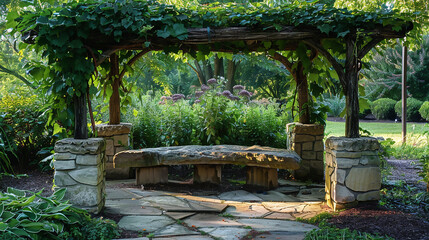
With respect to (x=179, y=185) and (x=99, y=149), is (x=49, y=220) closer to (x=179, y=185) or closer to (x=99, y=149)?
(x=99, y=149)

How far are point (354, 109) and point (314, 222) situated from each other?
1.42 meters

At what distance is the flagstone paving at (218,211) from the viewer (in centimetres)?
400

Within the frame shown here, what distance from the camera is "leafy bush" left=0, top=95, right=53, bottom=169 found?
6688mm

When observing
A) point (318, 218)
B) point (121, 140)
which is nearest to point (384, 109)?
point (121, 140)

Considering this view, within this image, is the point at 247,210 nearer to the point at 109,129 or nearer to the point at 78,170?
the point at 78,170

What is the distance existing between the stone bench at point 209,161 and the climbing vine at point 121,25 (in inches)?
68.9

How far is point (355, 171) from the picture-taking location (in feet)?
15.1

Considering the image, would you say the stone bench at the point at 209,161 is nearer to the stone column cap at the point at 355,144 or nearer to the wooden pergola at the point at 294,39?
the stone column cap at the point at 355,144

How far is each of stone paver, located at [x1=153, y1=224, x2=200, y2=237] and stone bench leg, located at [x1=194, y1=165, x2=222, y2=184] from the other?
2.18m

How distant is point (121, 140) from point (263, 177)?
2.50m

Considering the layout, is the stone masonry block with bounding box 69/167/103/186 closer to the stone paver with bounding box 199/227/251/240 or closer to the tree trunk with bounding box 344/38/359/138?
the stone paver with bounding box 199/227/251/240

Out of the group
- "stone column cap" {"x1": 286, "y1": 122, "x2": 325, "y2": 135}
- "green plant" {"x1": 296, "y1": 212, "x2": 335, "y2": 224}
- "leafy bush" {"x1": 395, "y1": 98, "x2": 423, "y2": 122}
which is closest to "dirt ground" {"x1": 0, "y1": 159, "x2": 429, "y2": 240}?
"green plant" {"x1": 296, "y1": 212, "x2": 335, "y2": 224}

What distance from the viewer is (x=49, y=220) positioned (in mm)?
3580

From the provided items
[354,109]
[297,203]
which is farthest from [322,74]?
[297,203]
